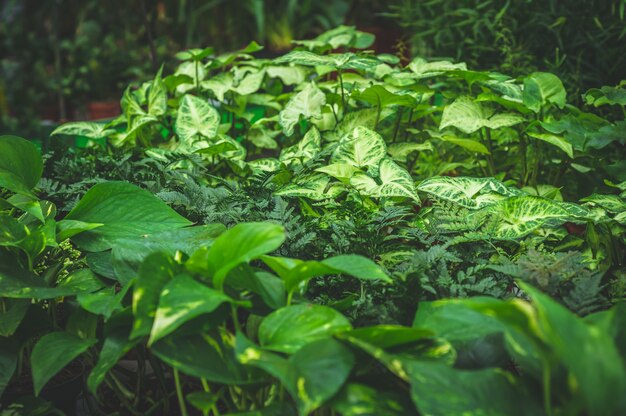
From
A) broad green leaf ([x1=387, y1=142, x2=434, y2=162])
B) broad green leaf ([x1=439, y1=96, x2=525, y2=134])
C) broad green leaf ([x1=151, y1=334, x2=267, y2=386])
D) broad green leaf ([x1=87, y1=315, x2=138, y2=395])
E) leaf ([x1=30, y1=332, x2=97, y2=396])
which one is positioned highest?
broad green leaf ([x1=439, y1=96, x2=525, y2=134])

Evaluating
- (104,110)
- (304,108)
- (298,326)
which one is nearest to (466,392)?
(298,326)

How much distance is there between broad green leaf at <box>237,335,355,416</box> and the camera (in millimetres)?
613

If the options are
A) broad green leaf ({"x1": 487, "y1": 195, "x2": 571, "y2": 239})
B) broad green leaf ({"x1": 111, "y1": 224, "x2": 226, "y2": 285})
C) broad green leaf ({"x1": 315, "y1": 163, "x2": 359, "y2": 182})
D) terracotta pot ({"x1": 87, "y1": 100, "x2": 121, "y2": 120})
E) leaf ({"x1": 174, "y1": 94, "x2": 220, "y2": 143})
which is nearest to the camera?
broad green leaf ({"x1": 111, "y1": 224, "x2": 226, "y2": 285})

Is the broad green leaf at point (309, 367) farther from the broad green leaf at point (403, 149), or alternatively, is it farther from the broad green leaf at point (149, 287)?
the broad green leaf at point (403, 149)

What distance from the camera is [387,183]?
107cm

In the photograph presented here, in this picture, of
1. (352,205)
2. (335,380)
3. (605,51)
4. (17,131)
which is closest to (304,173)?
(352,205)

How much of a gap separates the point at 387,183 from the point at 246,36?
299cm

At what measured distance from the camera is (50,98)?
4289mm

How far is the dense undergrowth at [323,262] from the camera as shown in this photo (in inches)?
25.4

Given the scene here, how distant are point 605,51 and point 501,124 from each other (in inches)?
22.7

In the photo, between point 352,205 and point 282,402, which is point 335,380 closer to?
point 282,402

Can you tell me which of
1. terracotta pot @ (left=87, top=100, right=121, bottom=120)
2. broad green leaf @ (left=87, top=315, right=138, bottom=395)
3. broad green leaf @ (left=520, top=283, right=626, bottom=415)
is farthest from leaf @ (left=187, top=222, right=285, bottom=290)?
terracotta pot @ (left=87, top=100, right=121, bottom=120)

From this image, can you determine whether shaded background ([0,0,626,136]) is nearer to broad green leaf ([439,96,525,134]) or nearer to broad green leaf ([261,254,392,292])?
broad green leaf ([439,96,525,134])

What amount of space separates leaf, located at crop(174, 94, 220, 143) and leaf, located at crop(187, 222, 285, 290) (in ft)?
2.07
